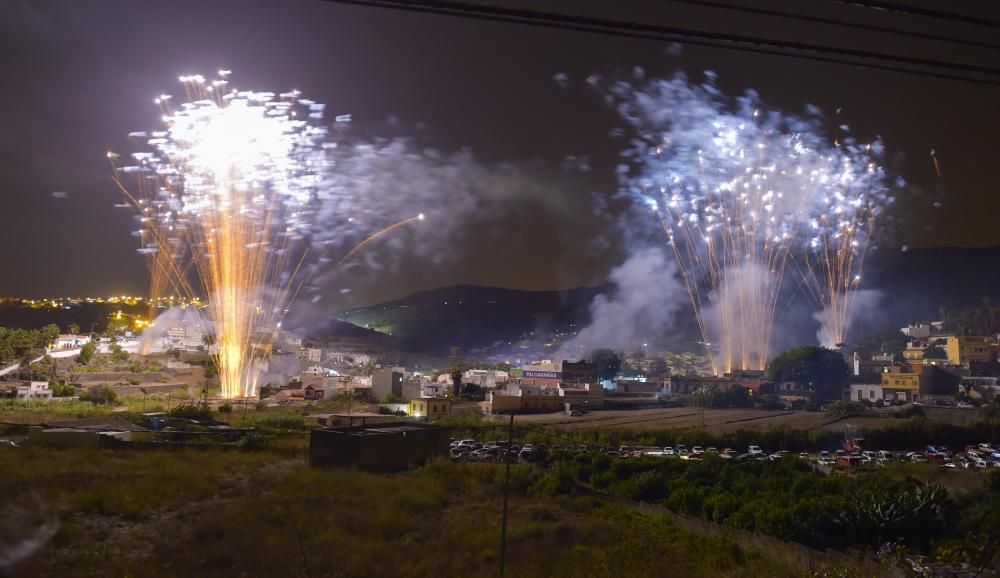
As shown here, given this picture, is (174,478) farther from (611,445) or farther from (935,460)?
(935,460)

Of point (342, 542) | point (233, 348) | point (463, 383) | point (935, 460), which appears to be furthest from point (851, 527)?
point (463, 383)

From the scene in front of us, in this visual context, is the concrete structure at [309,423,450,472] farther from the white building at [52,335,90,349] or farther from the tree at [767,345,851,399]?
the tree at [767,345,851,399]

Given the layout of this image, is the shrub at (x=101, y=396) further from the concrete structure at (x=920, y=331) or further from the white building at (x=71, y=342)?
the concrete structure at (x=920, y=331)

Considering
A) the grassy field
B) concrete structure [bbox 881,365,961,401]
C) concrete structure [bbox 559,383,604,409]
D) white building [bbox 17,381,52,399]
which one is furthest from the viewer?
concrete structure [bbox 881,365,961,401]

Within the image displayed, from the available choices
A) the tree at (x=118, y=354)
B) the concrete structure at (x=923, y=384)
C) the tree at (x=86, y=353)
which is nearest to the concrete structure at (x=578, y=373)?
the concrete structure at (x=923, y=384)

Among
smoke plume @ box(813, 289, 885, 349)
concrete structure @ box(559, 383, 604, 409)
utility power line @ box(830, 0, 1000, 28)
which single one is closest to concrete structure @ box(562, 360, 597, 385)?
concrete structure @ box(559, 383, 604, 409)

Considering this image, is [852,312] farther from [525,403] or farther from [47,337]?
[47,337]
